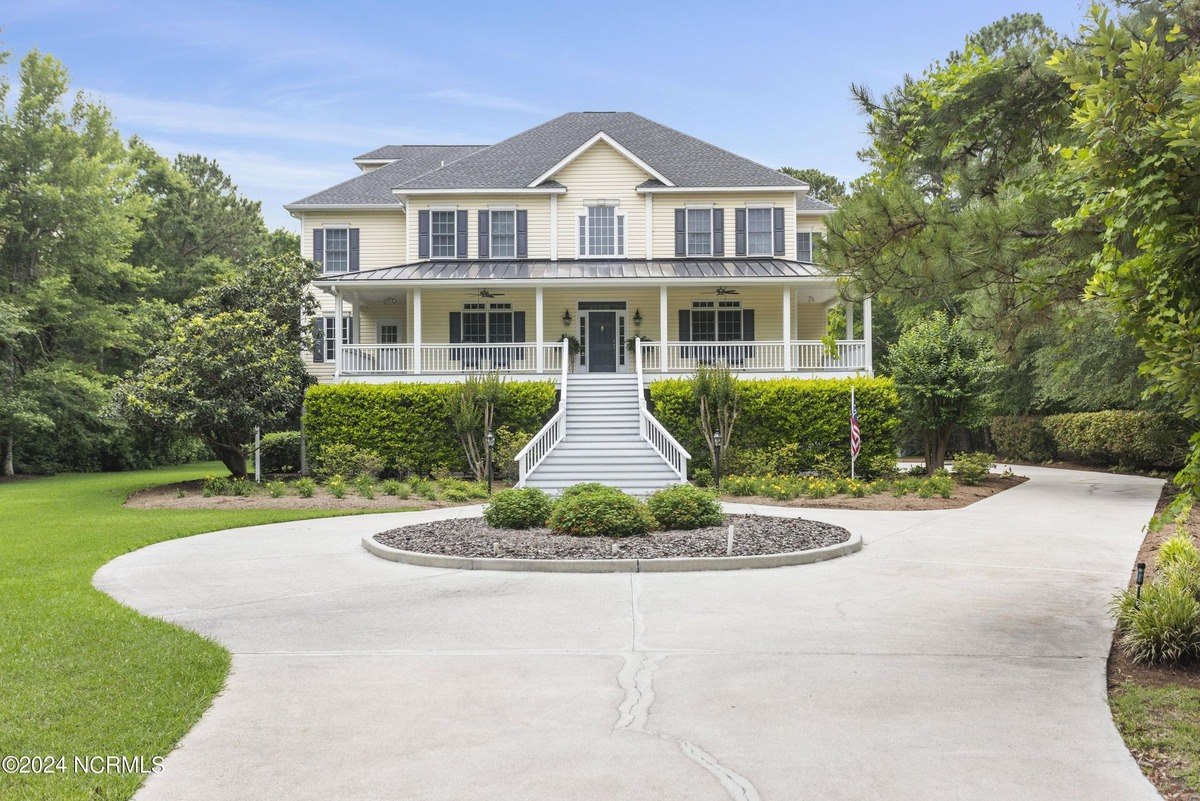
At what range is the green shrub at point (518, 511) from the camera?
42.1ft

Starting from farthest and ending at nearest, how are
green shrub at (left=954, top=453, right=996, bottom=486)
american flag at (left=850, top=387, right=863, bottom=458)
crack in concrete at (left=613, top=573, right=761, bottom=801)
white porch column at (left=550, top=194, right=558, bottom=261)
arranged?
1. white porch column at (left=550, top=194, right=558, bottom=261)
2. green shrub at (left=954, top=453, right=996, bottom=486)
3. american flag at (left=850, top=387, right=863, bottom=458)
4. crack in concrete at (left=613, top=573, right=761, bottom=801)

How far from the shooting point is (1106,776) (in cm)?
434

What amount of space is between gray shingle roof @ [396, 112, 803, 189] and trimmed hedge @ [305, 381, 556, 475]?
820cm

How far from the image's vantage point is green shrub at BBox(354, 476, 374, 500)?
63.2ft

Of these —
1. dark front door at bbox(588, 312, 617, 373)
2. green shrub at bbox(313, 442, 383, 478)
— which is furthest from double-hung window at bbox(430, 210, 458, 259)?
green shrub at bbox(313, 442, 383, 478)

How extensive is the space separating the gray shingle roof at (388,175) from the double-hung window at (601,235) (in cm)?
633

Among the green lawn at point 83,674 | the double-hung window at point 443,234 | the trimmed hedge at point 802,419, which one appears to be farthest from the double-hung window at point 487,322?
the green lawn at point 83,674

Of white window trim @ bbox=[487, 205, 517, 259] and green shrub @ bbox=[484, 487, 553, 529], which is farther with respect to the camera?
white window trim @ bbox=[487, 205, 517, 259]

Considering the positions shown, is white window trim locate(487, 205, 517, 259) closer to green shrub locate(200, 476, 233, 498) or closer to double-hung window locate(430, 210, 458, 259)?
double-hung window locate(430, 210, 458, 259)

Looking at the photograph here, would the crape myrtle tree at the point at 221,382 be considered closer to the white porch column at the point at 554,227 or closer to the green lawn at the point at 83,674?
the white porch column at the point at 554,227

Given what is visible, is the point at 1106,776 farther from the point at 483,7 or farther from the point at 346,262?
the point at 346,262

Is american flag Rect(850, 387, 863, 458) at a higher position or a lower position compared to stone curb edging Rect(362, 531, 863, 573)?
higher

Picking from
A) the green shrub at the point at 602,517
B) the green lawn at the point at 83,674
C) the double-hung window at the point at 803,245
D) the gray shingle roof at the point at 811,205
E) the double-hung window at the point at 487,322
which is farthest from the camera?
the gray shingle roof at the point at 811,205

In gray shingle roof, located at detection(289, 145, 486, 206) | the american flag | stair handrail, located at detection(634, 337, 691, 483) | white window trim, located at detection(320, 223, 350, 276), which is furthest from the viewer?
gray shingle roof, located at detection(289, 145, 486, 206)
